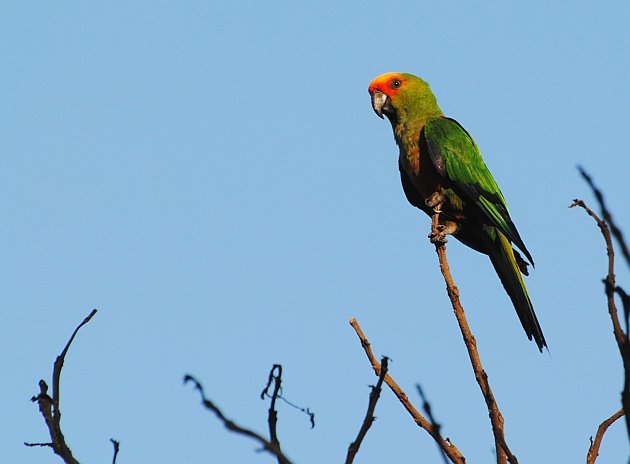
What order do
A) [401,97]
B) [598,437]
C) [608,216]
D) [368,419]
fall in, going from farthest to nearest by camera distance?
[401,97]
[598,437]
[368,419]
[608,216]

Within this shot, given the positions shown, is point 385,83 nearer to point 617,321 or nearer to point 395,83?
point 395,83

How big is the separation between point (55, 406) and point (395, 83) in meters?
6.05

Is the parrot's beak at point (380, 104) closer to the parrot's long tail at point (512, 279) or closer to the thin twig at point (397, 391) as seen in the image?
the parrot's long tail at point (512, 279)

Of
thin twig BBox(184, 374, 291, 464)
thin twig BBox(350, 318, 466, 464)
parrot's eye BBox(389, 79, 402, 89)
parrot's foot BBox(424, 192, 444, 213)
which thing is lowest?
thin twig BBox(184, 374, 291, 464)

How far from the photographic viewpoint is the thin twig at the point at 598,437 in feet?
8.91

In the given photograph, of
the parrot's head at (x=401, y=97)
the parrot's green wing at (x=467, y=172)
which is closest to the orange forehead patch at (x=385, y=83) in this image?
the parrot's head at (x=401, y=97)

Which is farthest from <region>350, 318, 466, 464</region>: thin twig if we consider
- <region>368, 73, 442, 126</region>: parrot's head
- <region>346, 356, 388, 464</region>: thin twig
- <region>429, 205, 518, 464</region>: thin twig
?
<region>368, 73, 442, 126</region>: parrot's head

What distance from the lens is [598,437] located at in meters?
2.79

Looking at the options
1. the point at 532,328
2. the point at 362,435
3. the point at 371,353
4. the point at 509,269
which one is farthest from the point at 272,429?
the point at 509,269

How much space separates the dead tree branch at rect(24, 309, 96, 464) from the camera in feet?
5.78

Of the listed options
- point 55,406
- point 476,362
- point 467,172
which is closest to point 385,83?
point 467,172

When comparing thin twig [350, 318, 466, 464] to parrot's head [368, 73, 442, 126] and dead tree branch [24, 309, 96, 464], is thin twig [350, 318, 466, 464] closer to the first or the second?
dead tree branch [24, 309, 96, 464]

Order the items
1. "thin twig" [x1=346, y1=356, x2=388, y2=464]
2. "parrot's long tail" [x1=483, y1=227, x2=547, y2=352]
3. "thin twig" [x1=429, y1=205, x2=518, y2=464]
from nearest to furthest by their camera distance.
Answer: "thin twig" [x1=346, y1=356, x2=388, y2=464]
"thin twig" [x1=429, y1=205, x2=518, y2=464]
"parrot's long tail" [x1=483, y1=227, x2=547, y2=352]

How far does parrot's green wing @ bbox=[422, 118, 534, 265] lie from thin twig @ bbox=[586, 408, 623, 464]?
3526mm
